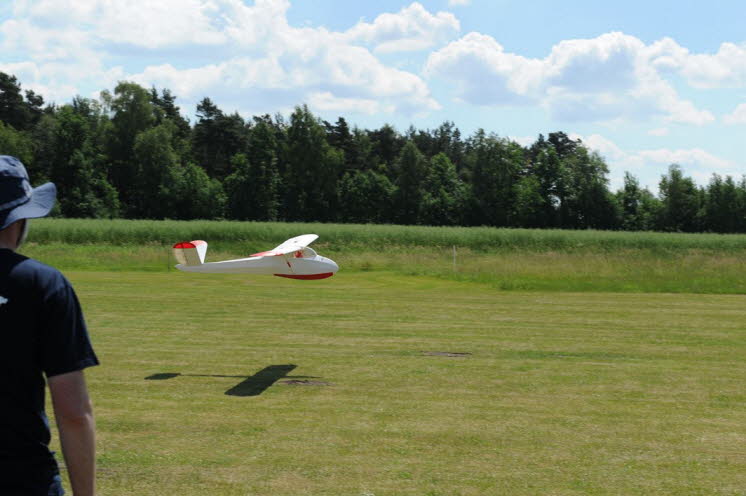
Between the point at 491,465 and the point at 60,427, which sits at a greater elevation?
the point at 60,427

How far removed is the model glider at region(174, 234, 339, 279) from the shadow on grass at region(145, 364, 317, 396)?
2.03 metres

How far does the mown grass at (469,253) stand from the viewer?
28.5 meters

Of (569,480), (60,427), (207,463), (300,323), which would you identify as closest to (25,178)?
(60,427)

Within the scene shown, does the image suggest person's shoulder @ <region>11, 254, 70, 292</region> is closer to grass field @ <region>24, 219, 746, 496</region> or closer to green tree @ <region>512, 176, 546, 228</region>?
grass field @ <region>24, 219, 746, 496</region>

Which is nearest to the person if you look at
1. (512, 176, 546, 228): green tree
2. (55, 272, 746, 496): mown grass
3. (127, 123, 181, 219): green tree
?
(55, 272, 746, 496): mown grass

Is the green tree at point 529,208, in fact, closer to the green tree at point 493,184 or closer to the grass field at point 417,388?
the green tree at point 493,184

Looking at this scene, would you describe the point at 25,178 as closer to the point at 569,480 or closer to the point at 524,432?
the point at 569,480

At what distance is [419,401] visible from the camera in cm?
1048

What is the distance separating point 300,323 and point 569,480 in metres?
11.1

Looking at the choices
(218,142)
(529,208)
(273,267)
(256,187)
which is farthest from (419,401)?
(218,142)

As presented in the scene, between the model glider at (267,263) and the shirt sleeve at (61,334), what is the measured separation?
10789 mm

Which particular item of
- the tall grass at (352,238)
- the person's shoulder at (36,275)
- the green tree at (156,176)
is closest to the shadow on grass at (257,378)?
the person's shoulder at (36,275)

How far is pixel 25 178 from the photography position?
9.61 ft

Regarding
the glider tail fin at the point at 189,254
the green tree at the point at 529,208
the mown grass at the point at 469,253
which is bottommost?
the mown grass at the point at 469,253
